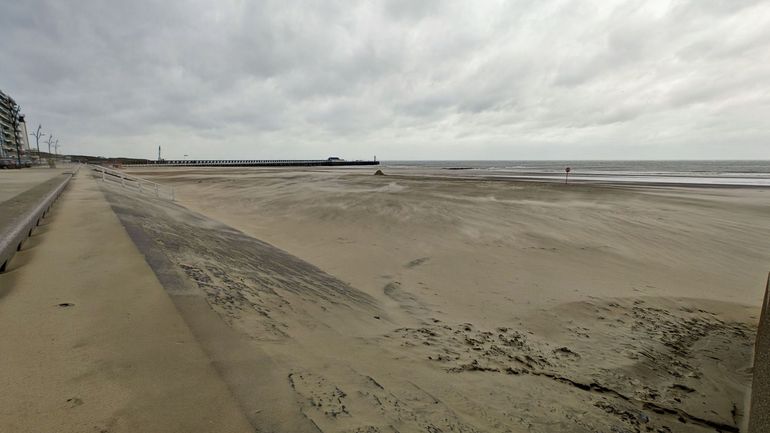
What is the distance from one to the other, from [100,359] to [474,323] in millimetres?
4454

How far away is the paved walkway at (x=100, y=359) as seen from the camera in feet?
6.26

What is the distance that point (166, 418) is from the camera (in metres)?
1.94

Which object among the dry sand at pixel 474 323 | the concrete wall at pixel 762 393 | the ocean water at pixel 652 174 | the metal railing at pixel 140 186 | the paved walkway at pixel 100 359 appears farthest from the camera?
the ocean water at pixel 652 174

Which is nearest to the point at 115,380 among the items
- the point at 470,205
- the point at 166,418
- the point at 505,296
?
the point at 166,418

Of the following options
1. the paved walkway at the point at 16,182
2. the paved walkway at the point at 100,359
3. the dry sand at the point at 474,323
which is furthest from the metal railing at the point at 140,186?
the paved walkway at the point at 100,359

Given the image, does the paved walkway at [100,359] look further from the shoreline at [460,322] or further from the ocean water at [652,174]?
the ocean water at [652,174]

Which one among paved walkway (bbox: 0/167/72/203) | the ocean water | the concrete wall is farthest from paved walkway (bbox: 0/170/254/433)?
the ocean water

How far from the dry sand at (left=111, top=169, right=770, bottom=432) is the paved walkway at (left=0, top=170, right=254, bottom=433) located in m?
0.18

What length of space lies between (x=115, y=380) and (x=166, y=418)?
1.94ft

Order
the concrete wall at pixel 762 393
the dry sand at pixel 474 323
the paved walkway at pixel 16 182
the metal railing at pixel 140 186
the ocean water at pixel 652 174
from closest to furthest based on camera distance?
the concrete wall at pixel 762 393 → the dry sand at pixel 474 323 → the paved walkway at pixel 16 182 → the metal railing at pixel 140 186 → the ocean water at pixel 652 174

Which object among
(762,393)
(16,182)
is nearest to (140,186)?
(16,182)

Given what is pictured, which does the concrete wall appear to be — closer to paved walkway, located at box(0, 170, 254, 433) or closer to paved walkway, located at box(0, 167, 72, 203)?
paved walkway, located at box(0, 170, 254, 433)

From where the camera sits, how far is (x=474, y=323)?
5219mm

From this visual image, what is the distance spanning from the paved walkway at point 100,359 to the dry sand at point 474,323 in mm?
184
